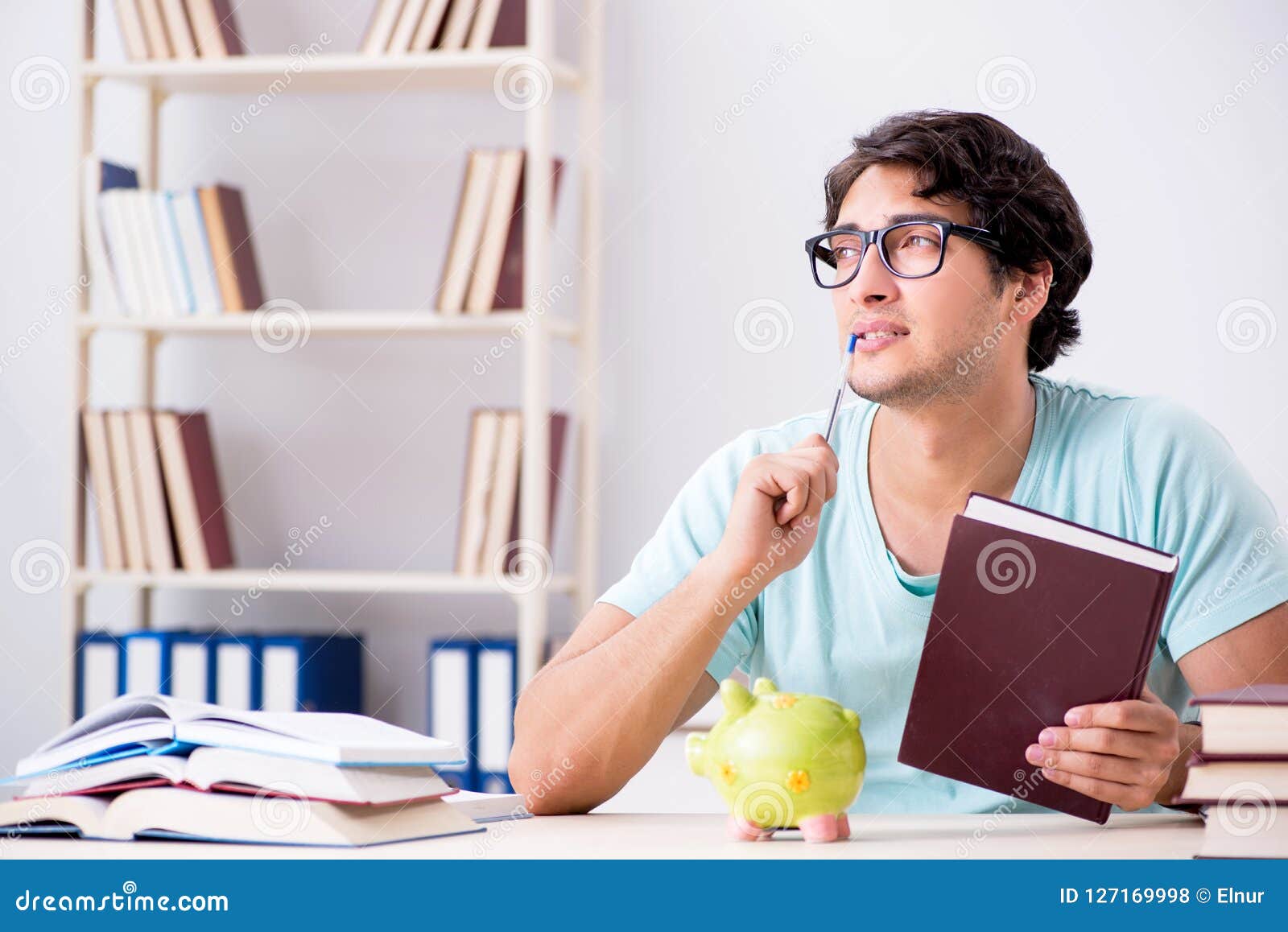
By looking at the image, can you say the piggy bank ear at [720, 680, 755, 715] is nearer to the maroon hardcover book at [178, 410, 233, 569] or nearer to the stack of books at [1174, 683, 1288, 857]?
the stack of books at [1174, 683, 1288, 857]

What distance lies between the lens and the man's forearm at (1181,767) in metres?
1.11

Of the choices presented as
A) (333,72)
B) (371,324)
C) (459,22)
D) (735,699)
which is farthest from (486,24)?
(735,699)

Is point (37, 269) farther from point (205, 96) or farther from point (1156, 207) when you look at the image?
point (1156, 207)

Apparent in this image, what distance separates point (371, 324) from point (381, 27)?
0.56m

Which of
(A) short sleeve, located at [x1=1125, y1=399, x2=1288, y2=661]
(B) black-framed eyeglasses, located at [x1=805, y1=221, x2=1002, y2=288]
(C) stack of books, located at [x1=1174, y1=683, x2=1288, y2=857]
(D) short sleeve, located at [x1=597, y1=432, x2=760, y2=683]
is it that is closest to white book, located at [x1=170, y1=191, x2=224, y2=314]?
(D) short sleeve, located at [x1=597, y1=432, x2=760, y2=683]

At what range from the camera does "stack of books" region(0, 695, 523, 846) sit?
3.06ft

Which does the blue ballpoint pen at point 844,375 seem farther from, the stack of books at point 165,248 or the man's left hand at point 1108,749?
the stack of books at point 165,248

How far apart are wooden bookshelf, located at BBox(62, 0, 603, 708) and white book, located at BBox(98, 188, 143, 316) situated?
5 centimetres

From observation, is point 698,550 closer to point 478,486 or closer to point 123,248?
point 478,486

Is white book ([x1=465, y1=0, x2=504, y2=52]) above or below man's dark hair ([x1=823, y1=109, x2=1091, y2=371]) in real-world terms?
above

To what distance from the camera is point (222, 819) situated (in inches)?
36.9

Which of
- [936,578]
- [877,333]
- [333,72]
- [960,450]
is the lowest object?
[936,578]
